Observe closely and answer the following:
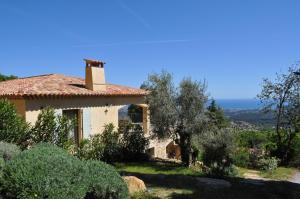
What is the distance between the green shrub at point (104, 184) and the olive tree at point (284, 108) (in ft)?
57.7

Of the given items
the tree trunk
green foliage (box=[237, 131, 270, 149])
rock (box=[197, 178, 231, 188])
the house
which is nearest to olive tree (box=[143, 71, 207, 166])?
the tree trunk

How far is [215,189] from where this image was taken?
979cm

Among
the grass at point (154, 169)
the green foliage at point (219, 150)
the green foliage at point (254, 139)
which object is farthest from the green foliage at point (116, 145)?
the green foliage at point (254, 139)

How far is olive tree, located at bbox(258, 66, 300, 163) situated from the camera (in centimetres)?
2272

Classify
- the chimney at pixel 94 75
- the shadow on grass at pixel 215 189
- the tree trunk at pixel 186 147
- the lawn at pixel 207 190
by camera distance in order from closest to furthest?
1. the lawn at pixel 207 190
2. the shadow on grass at pixel 215 189
3. the tree trunk at pixel 186 147
4. the chimney at pixel 94 75

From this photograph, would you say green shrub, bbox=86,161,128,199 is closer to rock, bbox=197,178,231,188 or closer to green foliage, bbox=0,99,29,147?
rock, bbox=197,178,231,188

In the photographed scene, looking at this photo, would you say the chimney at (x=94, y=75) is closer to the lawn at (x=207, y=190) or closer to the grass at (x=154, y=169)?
the grass at (x=154, y=169)

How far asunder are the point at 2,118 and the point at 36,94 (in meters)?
3.19

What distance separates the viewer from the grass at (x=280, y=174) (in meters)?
19.8

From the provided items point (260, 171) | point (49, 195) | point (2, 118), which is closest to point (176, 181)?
point (49, 195)

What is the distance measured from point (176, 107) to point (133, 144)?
322cm

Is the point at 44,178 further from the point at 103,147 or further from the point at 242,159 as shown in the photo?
the point at 242,159

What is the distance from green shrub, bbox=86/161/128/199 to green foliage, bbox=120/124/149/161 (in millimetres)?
13404

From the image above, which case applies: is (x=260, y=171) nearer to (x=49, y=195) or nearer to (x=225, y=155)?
(x=225, y=155)
